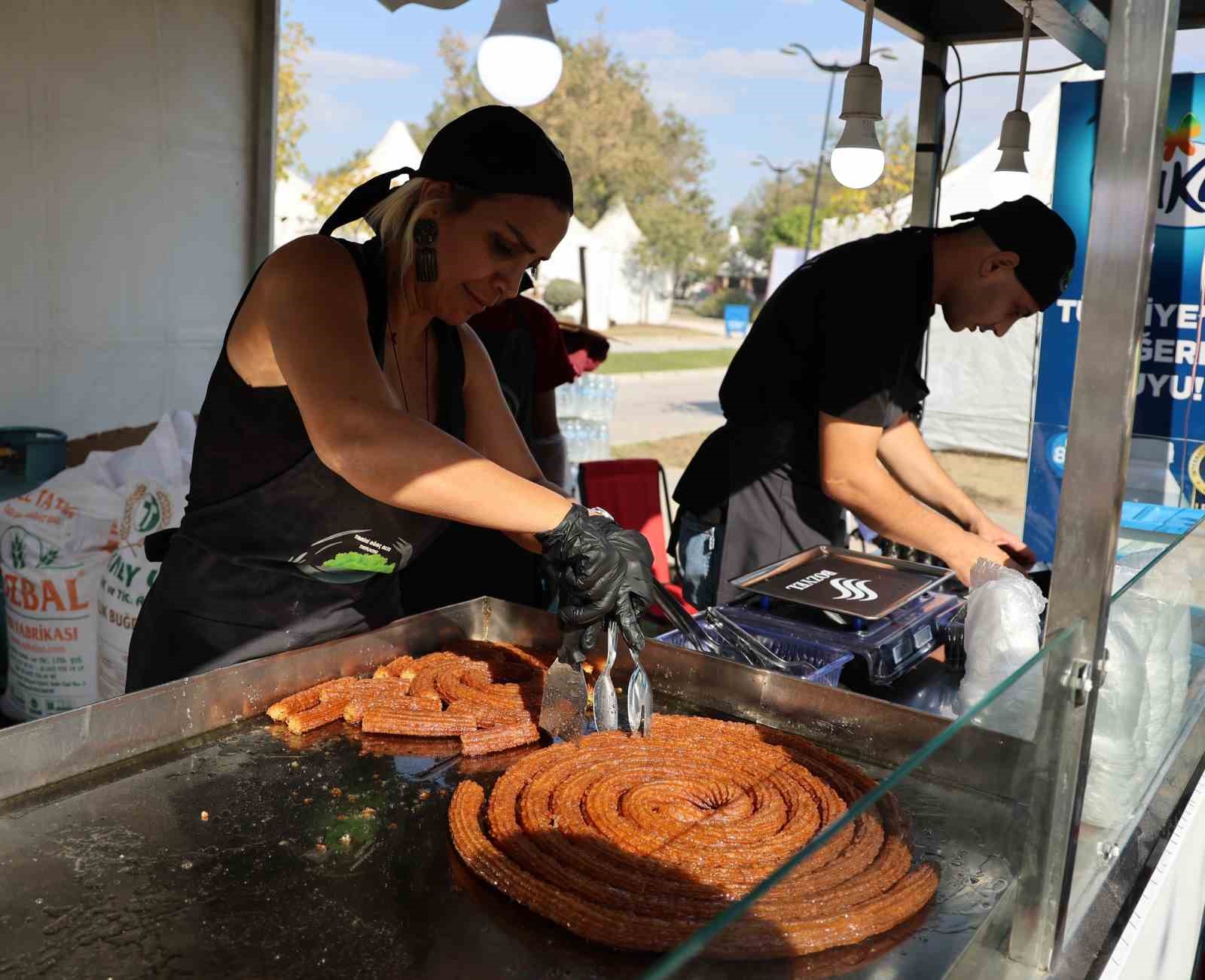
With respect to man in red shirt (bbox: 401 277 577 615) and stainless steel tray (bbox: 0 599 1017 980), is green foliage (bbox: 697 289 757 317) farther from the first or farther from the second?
stainless steel tray (bbox: 0 599 1017 980)

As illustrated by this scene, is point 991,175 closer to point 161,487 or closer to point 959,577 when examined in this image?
point 959,577

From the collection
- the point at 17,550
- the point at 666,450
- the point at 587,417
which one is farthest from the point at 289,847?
the point at 666,450

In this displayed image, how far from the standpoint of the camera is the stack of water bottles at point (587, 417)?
961 centimetres

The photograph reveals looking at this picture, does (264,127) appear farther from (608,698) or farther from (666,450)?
(666,450)

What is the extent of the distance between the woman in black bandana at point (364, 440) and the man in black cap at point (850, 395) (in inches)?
45.1

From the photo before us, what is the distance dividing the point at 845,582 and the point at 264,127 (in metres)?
4.13

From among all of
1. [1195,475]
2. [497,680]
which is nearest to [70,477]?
[497,680]

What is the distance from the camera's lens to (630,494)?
4871mm

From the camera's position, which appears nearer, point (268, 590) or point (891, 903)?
point (891, 903)

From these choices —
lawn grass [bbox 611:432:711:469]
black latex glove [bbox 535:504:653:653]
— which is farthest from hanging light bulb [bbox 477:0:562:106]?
lawn grass [bbox 611:432:711:469]

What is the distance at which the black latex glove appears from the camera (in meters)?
1.92

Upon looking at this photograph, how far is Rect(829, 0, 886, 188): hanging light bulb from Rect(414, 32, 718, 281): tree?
1625 inches

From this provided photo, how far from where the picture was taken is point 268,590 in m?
2.24

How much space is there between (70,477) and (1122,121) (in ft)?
12.4
